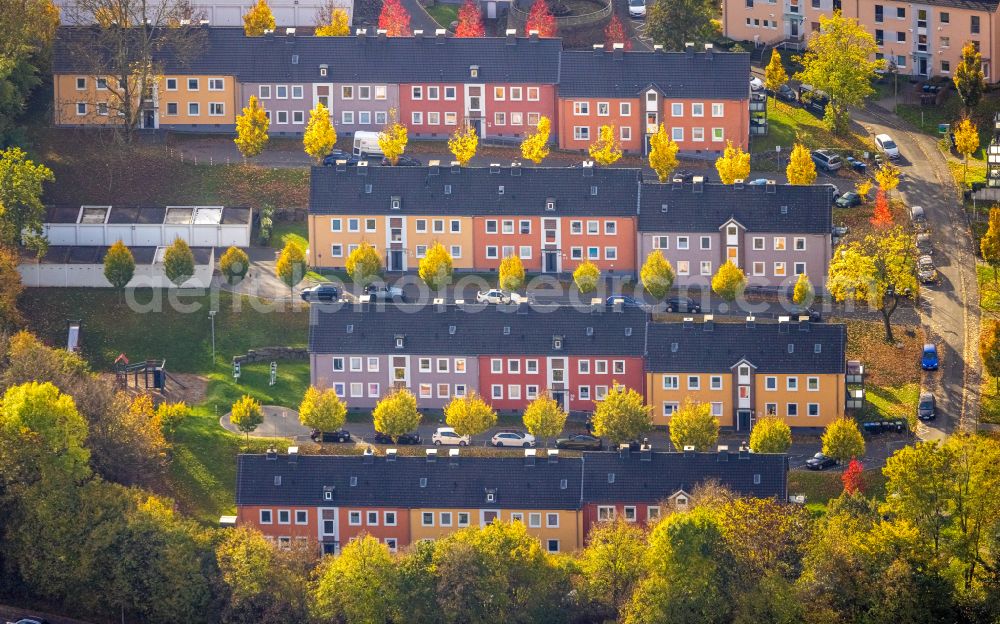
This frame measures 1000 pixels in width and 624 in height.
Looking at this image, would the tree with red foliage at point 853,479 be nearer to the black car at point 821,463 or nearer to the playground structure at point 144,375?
the black car at point 821,463

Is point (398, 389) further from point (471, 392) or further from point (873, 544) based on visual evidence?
point (873, 544)

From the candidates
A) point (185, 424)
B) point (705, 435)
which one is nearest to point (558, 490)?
point (705, 435)

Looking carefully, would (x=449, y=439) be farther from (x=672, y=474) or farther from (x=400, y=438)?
(x=672, y=474)

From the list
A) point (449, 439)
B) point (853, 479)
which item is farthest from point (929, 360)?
point (449, 439)

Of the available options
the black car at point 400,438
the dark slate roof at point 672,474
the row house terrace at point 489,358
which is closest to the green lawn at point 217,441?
the row house terrace at point 489,358

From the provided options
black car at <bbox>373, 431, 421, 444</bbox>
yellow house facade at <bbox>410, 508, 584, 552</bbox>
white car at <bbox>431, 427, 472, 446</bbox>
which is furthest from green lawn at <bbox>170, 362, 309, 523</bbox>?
yellow house facade at <bbox>410, 508, 584, 552</bbox>
